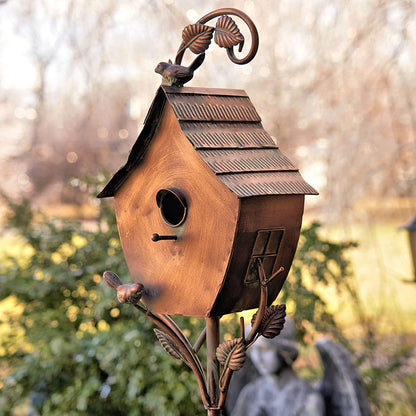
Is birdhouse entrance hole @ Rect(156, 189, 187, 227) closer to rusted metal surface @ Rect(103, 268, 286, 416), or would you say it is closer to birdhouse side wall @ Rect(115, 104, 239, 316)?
birdhouse side wall @ Rect(115, 104, 239, 316)

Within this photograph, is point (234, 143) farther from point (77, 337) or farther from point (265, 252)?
point (77, 337)

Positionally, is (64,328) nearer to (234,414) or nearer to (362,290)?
(234,414)

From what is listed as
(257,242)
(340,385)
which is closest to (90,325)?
(340,385)

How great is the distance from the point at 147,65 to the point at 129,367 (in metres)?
1.88

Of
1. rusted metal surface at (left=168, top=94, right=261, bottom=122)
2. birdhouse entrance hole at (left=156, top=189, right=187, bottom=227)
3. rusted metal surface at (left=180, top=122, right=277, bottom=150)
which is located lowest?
birdhouse entrance hole at (left=156, top=189, right=187, bottom=227)

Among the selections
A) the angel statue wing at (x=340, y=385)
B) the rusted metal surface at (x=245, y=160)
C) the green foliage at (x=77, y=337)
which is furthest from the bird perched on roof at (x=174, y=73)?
the green foliage at (x=77, y=337)

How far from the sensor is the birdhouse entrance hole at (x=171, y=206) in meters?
1.07

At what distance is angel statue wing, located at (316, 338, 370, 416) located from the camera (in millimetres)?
2068

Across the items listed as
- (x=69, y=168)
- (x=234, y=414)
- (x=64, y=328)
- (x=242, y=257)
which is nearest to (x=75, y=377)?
(x=64, y=328)

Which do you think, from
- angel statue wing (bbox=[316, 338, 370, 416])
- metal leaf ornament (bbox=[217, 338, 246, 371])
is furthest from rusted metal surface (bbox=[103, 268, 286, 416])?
Answer: angel statue wing (bbox=[316, 338, 370, 416])

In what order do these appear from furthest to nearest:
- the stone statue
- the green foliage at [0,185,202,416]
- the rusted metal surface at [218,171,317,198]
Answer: the green foliage at [0,185,202,416], the stone statue, the rusted metal surface at [218,171,317,198]

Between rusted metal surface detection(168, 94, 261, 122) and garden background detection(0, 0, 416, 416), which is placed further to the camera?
garden background detection(0, 0, 416, 416)

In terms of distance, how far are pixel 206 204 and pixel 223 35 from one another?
324mm

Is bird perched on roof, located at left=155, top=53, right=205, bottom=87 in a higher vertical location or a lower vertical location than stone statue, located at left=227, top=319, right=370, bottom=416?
higher
